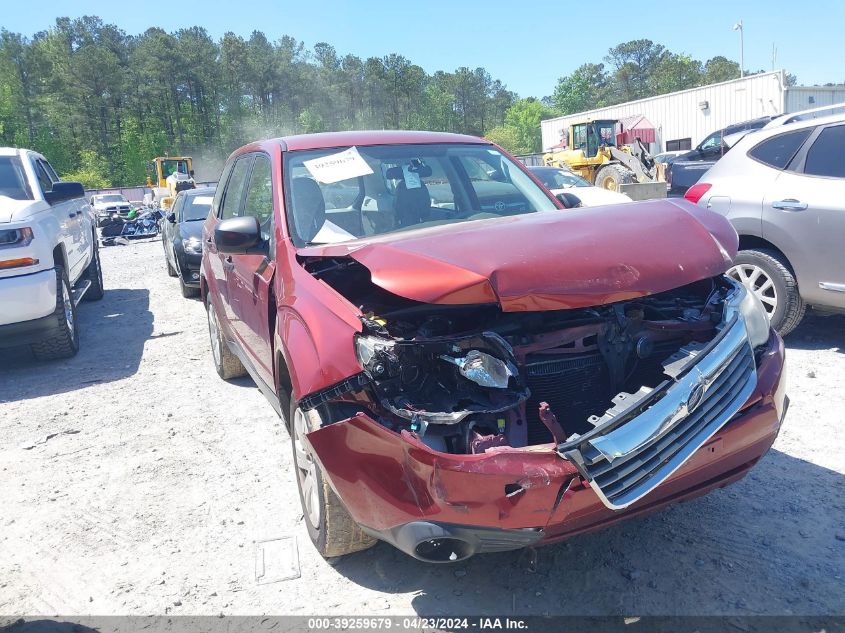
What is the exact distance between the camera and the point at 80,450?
4.47 metres

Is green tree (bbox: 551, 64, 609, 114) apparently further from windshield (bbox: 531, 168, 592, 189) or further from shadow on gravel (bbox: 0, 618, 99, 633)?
shadow on gravel (bbox: 0, 618, 99, 633)

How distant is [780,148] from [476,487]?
478 cm

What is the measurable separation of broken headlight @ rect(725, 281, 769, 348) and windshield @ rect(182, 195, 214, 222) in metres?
8.57

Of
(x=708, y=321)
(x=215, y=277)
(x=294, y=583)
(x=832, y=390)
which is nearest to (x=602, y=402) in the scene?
(x=708, y=321)

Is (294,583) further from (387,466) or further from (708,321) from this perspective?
(708,321)

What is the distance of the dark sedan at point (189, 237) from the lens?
9336 millimetres

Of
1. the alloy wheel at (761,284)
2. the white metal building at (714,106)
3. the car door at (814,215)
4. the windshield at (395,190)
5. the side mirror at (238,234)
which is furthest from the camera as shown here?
the white metal building at (714,106)

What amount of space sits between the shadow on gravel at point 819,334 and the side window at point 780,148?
58.0 inches

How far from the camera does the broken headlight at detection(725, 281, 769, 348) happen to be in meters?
2.72

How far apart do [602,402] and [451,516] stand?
2.61 feet

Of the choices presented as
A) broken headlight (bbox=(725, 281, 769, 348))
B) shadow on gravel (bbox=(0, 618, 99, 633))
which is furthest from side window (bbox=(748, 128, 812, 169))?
shadow on gravel (bbox=(0, 618, 99, 633))

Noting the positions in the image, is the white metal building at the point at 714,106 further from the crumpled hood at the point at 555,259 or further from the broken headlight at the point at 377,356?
the broken headlight at the point at 377,356

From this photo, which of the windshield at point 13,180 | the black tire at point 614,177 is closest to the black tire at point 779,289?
the windshield at point 13,180

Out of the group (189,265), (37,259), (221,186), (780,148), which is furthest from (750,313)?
(189,265)
